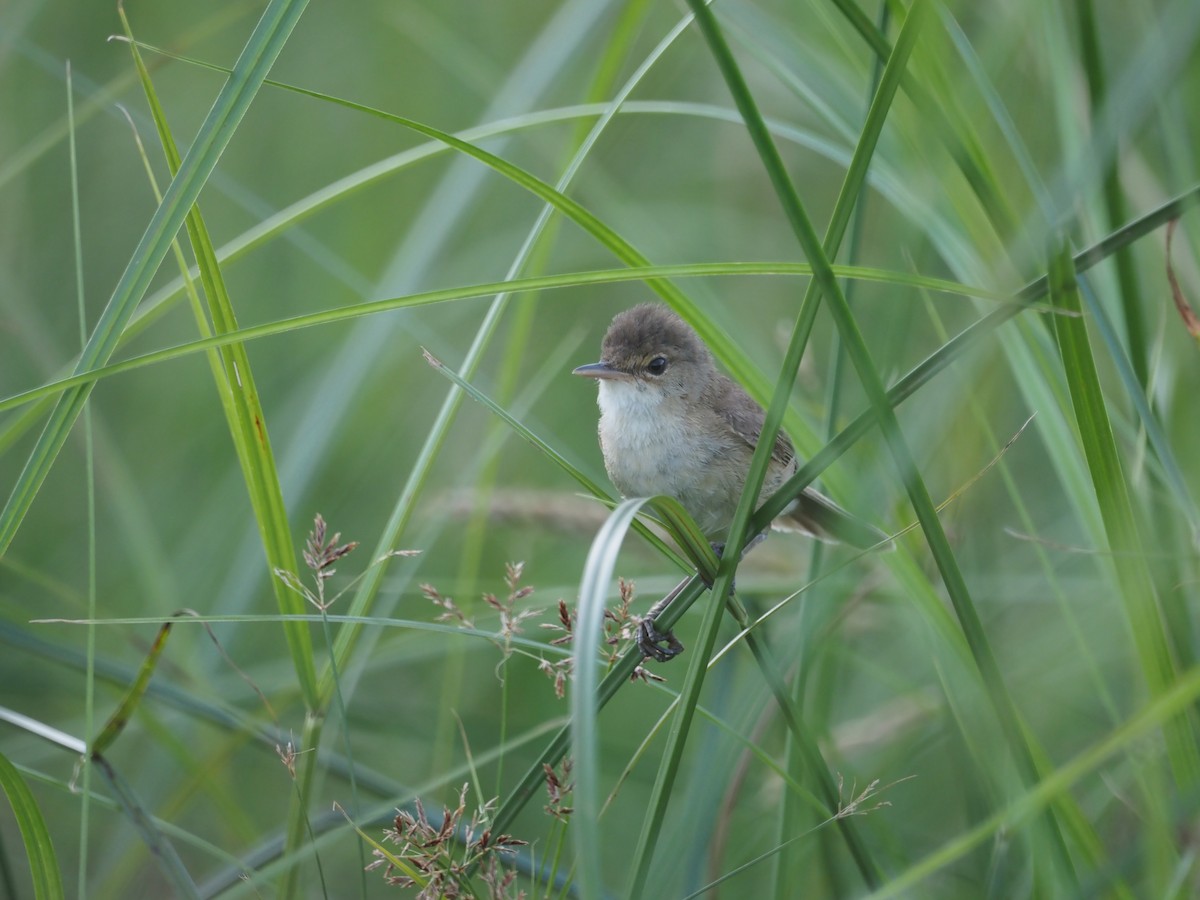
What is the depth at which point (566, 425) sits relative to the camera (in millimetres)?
4184

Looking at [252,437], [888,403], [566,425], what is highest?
[566,425]

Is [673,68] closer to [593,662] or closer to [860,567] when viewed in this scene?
[860,567]

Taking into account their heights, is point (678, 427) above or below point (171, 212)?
below

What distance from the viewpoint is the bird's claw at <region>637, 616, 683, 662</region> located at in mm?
2072

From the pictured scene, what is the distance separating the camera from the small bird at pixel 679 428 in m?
2.82

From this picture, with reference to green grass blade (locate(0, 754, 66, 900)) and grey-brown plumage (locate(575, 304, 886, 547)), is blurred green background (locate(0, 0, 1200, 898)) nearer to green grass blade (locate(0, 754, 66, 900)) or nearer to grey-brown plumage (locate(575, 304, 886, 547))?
grey-brown plumage (locate(575, 304, 886, 547))

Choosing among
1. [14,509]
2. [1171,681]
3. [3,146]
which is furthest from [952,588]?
[3,146]

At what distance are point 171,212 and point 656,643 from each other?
124 cm

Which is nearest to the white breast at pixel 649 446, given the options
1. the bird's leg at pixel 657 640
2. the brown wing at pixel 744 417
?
the brown wing at pixel 744 417

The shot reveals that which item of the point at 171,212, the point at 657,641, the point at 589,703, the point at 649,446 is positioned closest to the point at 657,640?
the point at 657,641

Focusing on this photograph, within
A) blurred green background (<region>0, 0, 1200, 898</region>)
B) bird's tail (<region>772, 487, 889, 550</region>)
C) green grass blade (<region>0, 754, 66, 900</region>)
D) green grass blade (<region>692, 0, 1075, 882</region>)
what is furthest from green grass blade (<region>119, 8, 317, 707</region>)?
bird's tail (<region>772, 487, 889, 550</region>)

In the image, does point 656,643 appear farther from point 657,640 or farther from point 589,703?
point 589,703

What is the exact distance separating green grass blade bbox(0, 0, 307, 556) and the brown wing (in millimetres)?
1777

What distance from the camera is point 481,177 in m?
2.74
